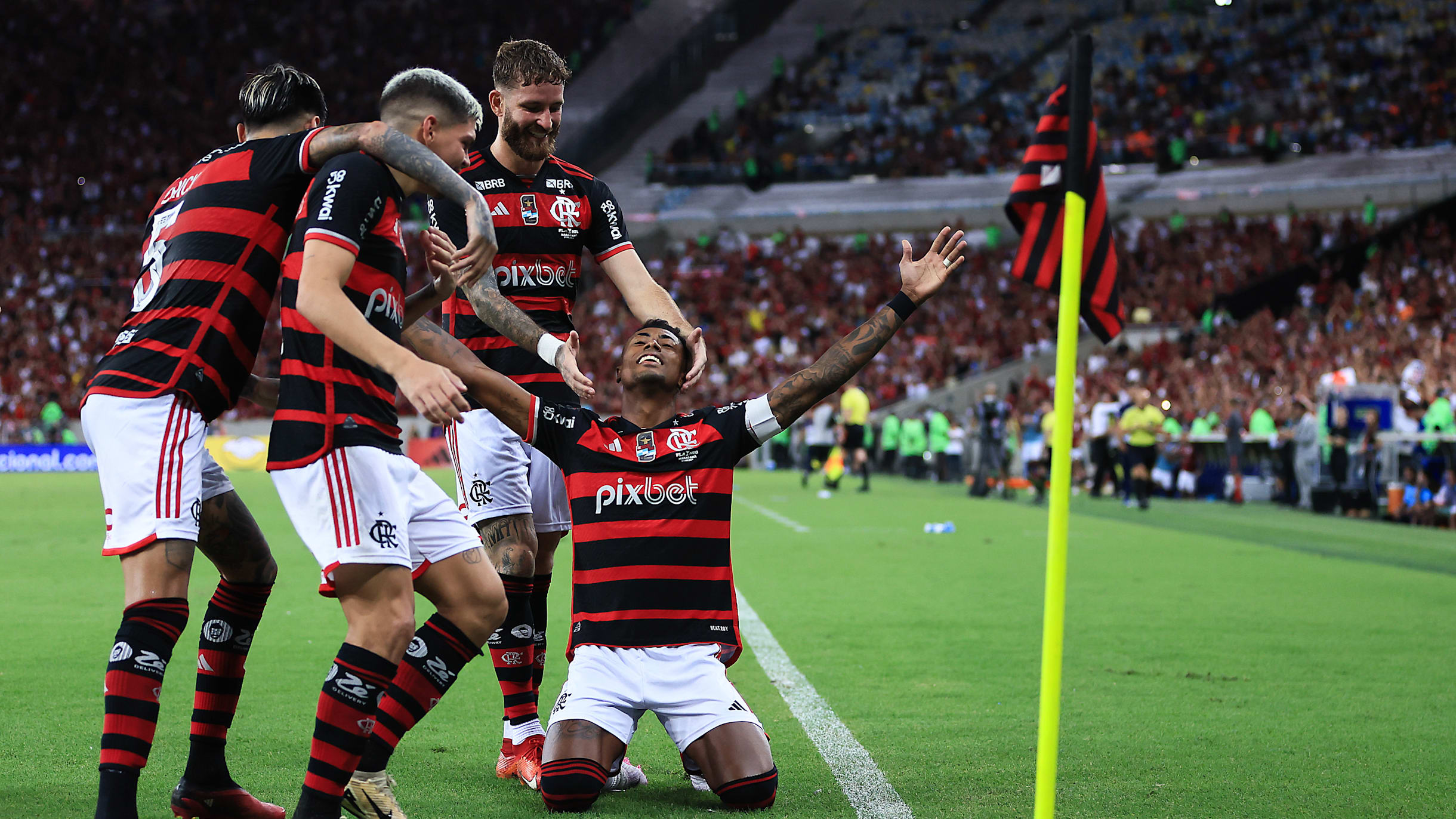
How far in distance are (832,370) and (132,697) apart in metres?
2.22

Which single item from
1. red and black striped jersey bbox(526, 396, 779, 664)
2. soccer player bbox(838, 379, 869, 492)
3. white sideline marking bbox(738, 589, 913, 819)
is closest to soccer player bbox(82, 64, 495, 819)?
red and black striped jersey bbox(526, 396, 779, 664)

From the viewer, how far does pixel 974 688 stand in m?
5.81

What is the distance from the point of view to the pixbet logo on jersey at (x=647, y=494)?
4.12 m

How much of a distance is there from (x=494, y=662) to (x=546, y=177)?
71.1 inches

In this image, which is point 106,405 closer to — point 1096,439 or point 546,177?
point 546,177

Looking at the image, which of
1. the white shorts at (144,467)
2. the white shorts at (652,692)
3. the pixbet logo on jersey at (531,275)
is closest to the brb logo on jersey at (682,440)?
the white shorts at (652,692)

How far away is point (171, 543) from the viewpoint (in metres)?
3.34

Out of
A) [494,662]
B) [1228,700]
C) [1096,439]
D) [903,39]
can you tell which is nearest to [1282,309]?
[1096,439]

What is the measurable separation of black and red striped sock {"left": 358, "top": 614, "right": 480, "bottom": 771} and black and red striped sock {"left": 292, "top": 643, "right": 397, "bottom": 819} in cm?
27

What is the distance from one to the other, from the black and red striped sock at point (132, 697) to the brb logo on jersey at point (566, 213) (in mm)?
1990

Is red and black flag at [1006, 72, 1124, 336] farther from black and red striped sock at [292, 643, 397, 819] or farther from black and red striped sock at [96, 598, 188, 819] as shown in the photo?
black and red striped sock at [96, 598, 188, 819]

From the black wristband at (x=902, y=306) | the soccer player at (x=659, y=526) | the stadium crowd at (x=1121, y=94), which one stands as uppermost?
the stadium crowd at (x=1121, y=94)

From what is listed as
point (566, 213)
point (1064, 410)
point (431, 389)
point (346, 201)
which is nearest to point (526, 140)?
point (566, 213)

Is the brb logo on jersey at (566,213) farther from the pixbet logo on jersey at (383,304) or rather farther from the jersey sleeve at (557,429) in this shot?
the pixbet logo on jersey at (383,304)
